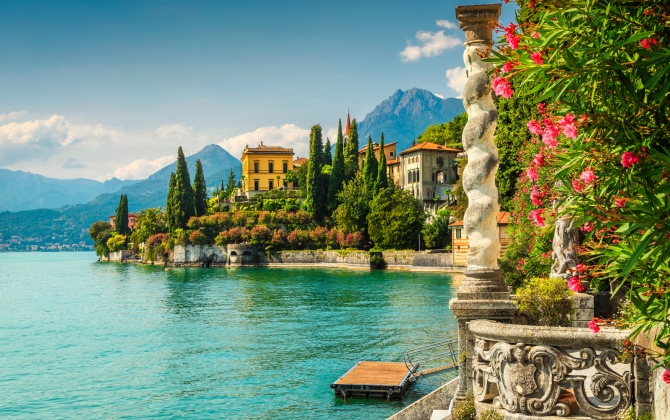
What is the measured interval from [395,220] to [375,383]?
57.5m

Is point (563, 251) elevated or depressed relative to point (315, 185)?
depressed

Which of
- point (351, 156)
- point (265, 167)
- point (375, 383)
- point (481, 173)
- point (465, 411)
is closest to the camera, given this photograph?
point (465, 411)

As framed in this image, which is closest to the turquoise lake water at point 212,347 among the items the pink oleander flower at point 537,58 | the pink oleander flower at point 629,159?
the pink oleander flower at point 629,159

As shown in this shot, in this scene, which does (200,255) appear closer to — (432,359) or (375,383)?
(432,359)

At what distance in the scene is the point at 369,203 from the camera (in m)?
79.9

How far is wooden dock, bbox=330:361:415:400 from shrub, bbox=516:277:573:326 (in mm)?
10025

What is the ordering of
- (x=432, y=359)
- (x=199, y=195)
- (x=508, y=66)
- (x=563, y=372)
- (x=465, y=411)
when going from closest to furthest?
(x=508, y=66) < (x=563, y=372) < (x=465, y=411) < (x=432, y=359) < (x=199, y=195)

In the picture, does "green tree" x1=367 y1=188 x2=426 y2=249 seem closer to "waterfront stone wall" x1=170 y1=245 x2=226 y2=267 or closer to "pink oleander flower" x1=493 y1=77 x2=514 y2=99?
"waterfront stone wall" x1=170 y1=245 x2=226 y2=267

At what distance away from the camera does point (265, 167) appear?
10656cm

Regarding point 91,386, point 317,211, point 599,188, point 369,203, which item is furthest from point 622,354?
point 317,211

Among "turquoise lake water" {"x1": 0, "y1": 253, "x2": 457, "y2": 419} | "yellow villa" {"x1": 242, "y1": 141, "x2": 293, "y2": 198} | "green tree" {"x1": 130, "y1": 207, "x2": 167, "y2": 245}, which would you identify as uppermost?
"yellow villa" {"x1": 242, "y1": 141, "x2": 293, "y2": 198}

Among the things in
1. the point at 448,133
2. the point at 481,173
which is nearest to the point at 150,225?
the point at 448,133

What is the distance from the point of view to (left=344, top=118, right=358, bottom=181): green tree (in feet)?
295

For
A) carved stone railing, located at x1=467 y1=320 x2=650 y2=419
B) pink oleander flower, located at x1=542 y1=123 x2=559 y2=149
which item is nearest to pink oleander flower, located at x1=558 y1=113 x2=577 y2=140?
pink oleander flower, located at x1=542 y1=123 x2=559 y2=149
